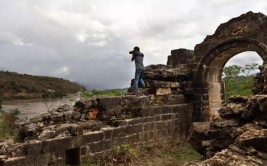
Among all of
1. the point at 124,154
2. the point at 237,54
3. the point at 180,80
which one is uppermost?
the point at 237,54

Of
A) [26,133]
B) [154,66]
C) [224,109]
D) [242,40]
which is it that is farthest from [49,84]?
[224,109]

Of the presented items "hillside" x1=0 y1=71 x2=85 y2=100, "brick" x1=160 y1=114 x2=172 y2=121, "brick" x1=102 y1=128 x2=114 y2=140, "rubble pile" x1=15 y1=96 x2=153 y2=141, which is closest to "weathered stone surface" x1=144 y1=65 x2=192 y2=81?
"brick" x1=160 y1=114 x2=172 y2=121

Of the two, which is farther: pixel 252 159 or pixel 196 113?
pixel 196 113

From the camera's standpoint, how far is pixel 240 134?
141 inches

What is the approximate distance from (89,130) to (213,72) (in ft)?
20.5

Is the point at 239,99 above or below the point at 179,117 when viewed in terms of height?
above

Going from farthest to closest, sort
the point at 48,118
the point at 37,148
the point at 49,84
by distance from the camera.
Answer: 1. the point at 49,84
2. the point at 48,118
3. the point at 37,148

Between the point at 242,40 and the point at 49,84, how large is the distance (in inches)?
1121

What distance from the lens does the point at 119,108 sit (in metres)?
8.58

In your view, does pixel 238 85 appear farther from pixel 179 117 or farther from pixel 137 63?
pixel 137 63

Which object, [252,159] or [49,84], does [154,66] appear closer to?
[252,159]

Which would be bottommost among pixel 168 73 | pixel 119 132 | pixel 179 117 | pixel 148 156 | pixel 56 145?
pixel 148 156

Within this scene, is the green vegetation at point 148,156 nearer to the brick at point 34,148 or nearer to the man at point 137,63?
the brick at point 34,148

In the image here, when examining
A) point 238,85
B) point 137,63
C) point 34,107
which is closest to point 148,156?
point 137,63
